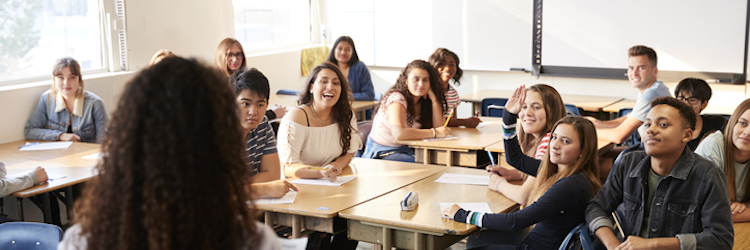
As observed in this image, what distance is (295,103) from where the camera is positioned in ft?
20.6

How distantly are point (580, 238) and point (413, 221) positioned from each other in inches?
25.1

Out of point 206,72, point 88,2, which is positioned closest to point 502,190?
point 206,72

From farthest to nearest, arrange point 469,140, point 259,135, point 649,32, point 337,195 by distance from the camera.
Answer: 1. point 649,32
2. point 469,140
3. point 259,135
4. point 337,195

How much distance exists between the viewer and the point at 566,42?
23.9 feet

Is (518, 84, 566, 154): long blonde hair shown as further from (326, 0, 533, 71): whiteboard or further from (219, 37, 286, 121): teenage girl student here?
(326, 0, 533, 71): whiteboard

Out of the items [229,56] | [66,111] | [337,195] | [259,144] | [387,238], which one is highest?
[229,56]

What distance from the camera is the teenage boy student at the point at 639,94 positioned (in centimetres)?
432

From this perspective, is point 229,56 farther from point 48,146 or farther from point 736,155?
point 736,155

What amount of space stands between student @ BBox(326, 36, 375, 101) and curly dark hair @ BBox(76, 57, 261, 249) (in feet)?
18.2

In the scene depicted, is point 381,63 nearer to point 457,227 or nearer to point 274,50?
point 274,50

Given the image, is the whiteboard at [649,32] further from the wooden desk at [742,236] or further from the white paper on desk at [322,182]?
the white paper on desk at [322,182]

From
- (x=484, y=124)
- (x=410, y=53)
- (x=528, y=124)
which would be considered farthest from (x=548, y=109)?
(x=410, y=53)

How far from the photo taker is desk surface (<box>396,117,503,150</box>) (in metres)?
4.32

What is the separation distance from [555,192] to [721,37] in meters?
4.86
